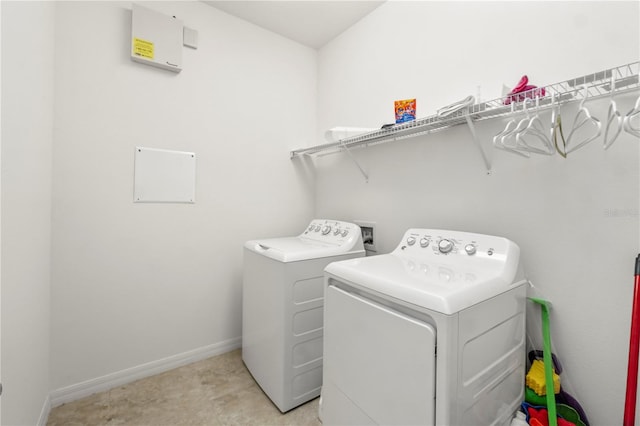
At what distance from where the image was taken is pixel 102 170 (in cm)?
170

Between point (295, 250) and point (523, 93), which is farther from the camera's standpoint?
point (295, 250)

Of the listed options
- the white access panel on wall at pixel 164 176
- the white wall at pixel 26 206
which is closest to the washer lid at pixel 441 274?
the white wall at pixel 26 206

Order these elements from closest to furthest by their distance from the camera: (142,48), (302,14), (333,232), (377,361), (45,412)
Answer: (377,361) < (45,412) < (142,48) < (333,232) < (302,14)

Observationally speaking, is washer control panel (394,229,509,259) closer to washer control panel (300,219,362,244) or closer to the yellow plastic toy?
washer control panel (300,219,362,244)

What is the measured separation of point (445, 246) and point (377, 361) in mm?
651

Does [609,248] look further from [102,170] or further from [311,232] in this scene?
[102,170]

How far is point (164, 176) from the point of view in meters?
1.90

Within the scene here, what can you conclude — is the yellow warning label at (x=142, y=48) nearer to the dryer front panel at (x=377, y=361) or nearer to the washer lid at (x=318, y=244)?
the washer lid at (x=318, y=244)

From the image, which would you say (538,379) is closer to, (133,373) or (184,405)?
(184,405)

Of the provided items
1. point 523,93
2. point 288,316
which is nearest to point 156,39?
point 288,316

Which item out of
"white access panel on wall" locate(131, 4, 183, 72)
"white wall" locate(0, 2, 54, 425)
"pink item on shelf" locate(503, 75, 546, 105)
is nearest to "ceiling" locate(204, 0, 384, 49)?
"white access panel on wall" locate(131, 4, 183, 72)

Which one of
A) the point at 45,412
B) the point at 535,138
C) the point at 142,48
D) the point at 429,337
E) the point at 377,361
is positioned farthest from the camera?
the point at 142,48

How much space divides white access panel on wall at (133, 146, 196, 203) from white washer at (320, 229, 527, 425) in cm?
132

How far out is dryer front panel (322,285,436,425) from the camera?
0.86 m
